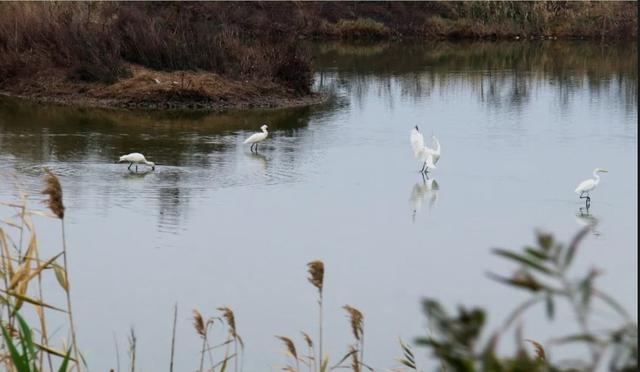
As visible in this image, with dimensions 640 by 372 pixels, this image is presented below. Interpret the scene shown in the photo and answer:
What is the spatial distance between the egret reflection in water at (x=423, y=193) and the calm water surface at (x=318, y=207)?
0.04m

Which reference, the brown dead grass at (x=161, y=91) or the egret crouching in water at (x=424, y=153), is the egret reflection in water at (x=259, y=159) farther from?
the brown dead grass at (x=161, y=91)

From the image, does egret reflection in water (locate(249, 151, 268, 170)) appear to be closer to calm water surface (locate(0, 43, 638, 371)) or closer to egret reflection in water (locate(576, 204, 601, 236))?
calm water surface (locate(0, 43, 638, 371))

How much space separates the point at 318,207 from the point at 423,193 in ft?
3.62

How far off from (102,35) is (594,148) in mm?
7268

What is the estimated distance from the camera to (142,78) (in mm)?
14352

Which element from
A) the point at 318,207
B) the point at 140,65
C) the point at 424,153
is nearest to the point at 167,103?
the point at 140,65

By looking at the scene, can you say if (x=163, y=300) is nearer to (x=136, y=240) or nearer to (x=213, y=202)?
(x=136, y=240)

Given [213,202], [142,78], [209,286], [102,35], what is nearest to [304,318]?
[209,286]

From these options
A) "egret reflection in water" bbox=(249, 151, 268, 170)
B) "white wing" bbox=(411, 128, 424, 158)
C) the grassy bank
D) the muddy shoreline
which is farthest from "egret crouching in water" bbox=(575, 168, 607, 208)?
the grassy bank

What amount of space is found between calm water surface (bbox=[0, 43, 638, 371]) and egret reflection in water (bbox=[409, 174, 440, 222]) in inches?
1.7

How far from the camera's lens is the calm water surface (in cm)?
567

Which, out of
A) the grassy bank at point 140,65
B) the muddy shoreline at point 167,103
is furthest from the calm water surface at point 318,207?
the grassy bank at point 140,65

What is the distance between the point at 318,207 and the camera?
8.30m

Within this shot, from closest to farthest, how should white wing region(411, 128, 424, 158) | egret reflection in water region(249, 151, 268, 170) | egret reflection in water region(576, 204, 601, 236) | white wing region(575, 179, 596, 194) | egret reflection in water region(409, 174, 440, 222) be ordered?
egret reflection in water region(576, 204, 601, 236) < white wing region(575, 179, 596, 194) < egret reflection in water region(409, 174, 440, 222) < white wing region(411, 128, 424, 158) < egret reflection in water region(249, 151, 268, 170)
